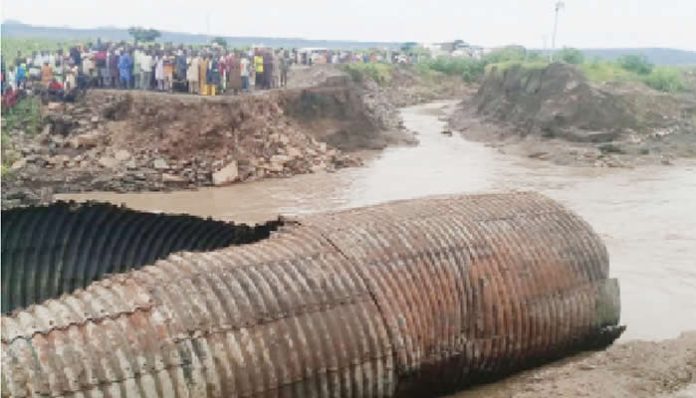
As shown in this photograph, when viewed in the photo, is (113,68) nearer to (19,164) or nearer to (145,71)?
(145,71)

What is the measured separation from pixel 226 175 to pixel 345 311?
15.4m

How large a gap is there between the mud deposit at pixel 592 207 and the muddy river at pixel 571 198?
26mm

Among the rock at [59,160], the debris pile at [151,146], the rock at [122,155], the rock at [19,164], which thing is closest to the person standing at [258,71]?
the debris pile at [151,146]

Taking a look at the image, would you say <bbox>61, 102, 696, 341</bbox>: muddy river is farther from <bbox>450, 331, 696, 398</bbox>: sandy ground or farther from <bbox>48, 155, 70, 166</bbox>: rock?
<bbox>450, 331, 696, 398</bbox>: sandy ground

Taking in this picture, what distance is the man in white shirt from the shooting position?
2508 centimetres

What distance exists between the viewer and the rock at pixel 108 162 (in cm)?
2147

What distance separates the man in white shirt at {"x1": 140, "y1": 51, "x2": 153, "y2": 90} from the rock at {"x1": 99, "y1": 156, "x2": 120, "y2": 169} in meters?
4.22

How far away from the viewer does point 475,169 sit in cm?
2603

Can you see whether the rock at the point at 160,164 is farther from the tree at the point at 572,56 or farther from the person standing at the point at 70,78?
the tree at the point at 572,56

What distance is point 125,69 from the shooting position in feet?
82.0

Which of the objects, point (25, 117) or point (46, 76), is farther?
point (46, 76)

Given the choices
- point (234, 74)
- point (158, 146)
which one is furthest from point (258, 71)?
point (158, 146)

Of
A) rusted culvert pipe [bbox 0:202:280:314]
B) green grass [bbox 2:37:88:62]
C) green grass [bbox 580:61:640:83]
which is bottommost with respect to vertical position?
rusted culvert pipe [bbox 0:202:280:314]

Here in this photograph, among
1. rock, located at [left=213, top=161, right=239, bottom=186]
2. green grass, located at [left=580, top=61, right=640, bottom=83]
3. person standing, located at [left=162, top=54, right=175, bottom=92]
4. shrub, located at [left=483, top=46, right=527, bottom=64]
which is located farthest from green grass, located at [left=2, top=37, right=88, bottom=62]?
shrub, located at [left=483, top=46, right=527, bottom=64]
